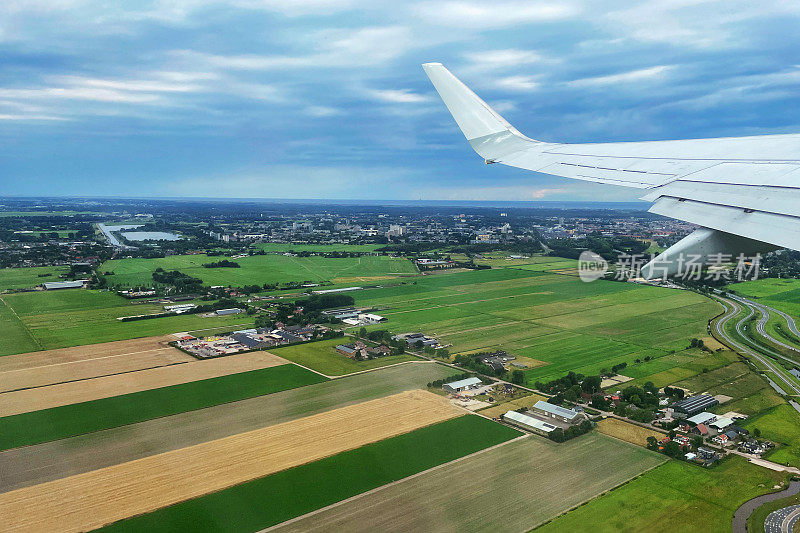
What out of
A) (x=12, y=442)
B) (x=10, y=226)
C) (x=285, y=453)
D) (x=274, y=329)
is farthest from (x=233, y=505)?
(x=10, y=226)

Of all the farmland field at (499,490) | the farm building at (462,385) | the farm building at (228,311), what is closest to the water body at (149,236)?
the farm building at (228,311)

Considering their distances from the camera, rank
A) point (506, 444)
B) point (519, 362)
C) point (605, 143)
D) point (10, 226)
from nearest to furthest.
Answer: point (605, 143) → point (506, 444) → point (519, 362) → point (10, 226)

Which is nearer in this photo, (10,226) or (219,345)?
(219,345)

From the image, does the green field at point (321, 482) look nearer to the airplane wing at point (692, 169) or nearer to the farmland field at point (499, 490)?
the farmland field at point (499, 490)

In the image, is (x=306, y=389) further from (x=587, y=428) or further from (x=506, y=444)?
(x=587, y=428)

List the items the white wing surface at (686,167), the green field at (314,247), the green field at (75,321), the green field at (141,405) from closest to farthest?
the white wing surface at (686,167)
the green field at (141,405)
the green field at (75,321)
the green field at (314,247)

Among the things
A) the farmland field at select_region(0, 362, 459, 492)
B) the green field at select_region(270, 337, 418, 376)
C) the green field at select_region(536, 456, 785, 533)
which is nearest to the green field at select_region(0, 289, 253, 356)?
the green field at select_region(270, 337, 418, 376)
